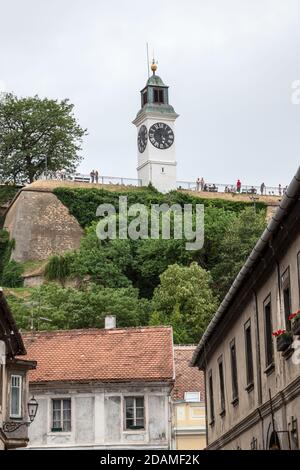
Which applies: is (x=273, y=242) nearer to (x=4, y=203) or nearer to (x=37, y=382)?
(x=37, y=382)

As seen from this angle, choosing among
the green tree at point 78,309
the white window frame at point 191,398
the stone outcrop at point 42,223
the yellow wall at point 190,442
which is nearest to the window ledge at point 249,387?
the yellow wall at point 190,442

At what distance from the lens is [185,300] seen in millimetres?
77250

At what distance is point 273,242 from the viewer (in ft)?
73.5

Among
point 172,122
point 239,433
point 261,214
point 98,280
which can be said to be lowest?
point 239,433

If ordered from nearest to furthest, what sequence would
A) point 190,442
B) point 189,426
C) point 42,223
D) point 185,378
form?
point 190,442 → point 189,426 → point 185,378 → point 42,223

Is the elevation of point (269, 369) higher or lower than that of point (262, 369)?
lower

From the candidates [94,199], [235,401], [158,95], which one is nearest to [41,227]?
[94,199]

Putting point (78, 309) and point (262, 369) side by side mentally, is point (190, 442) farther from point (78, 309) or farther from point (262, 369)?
point (78, 309)

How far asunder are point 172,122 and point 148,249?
20.4m

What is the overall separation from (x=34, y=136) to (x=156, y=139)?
34.3ft

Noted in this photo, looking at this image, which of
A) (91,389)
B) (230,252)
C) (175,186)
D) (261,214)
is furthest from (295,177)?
(175,186)

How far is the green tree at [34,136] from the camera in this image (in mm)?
97625

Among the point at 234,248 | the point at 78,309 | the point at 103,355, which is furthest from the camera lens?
the point at 234,248

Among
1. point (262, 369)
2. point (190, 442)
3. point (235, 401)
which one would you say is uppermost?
point (190, 442)
